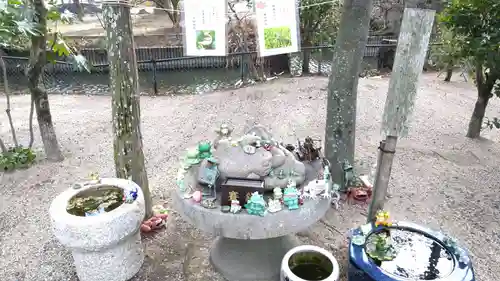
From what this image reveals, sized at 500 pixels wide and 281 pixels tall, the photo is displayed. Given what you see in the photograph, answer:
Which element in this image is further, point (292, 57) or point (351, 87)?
point (292, 57)

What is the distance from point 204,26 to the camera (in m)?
3.83

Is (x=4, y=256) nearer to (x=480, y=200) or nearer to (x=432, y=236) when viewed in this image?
(x=432, y=236)

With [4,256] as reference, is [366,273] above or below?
above

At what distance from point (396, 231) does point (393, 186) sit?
1.97 m

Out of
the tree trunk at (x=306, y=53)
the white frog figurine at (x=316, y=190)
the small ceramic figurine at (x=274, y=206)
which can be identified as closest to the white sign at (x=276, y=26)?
the white frog figurine at (x=316, y=190)

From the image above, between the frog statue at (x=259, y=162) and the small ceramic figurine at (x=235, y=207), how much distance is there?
0.30 metres

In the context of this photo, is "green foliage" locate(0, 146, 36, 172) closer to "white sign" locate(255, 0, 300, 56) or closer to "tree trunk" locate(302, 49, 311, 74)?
"white sign" locate(255, 0, 300, 56)

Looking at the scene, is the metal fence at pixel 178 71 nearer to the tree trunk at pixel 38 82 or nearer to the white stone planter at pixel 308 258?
the tree trunk at pixel 38 82

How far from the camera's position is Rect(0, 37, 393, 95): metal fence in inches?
424

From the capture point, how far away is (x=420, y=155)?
5.95m

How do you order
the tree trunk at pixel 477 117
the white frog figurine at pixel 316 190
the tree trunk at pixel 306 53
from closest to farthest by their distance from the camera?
the white frog figurine at pixel 316 190 → the tree trunk at pixel 477 117 → the tree trunk at pixel 306 53

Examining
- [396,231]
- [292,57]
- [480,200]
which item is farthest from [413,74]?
[292,57]

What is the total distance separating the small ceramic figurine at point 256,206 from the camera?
2951mm

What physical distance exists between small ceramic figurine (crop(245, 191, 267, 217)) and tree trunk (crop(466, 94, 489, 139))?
5.09m
